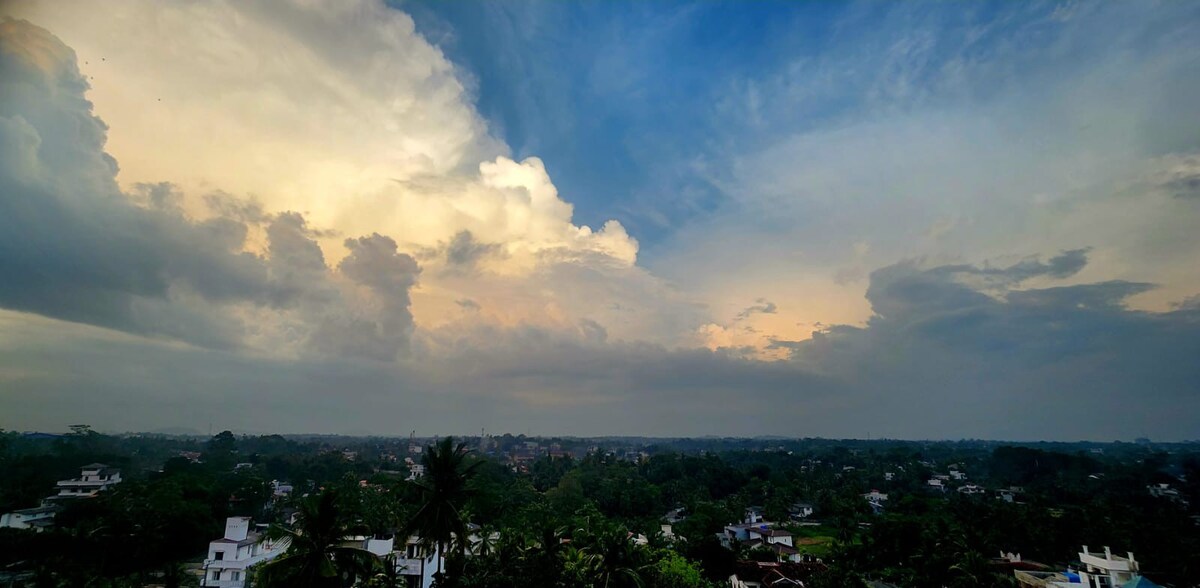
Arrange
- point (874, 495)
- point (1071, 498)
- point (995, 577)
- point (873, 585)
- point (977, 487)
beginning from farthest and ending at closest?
1. point (977, 487)
2. point (874, 495)
3. point (1071, 498)
4. point (873, 585)
5. point (995, 577)

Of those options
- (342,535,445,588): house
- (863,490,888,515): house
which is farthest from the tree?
(863,490,888,515): house

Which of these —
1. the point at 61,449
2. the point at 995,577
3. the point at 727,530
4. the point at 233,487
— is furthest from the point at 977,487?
the point at 61,449

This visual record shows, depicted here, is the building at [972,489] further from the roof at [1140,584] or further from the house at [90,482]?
the house at [90,482]

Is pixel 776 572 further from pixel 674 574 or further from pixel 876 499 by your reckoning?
pixel 876 499

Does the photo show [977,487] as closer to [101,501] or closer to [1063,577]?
[1063,577]

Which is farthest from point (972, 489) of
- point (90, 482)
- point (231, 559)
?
point (90, 482)

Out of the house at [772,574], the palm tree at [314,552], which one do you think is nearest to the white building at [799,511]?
the house at [772,574]

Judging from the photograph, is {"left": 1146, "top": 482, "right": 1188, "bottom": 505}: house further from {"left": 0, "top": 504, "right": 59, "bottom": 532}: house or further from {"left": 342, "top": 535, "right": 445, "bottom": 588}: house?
{"left": 0, "top": 504, "right": 59, "bottom": 532}: house

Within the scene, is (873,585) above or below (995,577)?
below
